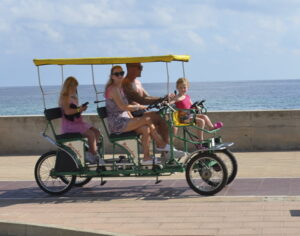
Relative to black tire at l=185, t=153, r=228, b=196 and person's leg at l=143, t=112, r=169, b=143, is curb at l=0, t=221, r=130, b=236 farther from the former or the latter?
person's leg at l=143, t=112, r=169, b=143

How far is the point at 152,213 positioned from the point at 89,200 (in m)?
1.53

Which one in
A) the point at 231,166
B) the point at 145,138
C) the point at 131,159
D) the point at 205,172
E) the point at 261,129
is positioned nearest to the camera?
the point at 205,172

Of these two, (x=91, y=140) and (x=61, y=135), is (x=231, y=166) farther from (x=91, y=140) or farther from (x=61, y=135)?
(x=61, y=135)

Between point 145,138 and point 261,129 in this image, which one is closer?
point 145,138

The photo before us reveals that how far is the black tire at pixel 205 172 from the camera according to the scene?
11.2 m

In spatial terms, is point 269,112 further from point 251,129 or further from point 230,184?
point 230,184

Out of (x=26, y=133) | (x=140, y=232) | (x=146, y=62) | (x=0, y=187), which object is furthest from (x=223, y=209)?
(x=26, y=133)

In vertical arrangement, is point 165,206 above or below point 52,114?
below

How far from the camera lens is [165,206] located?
10.4 m

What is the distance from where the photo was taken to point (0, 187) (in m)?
12.7

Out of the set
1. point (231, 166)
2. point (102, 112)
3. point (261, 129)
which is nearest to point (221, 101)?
point (261, 129)

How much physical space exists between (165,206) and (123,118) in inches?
64.6

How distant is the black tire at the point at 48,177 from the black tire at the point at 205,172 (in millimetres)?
1686

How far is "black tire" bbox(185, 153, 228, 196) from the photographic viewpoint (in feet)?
36.6
